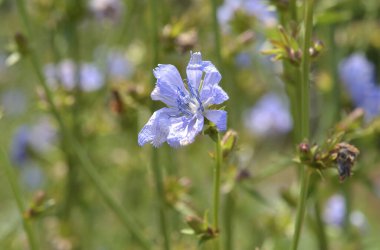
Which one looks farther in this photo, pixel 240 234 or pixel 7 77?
pixel 7 77

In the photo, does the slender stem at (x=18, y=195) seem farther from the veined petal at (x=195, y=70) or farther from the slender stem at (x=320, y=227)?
the slender stem at (x=320, y=227)

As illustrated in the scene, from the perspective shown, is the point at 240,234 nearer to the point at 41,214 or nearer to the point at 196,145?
the point at 196,145

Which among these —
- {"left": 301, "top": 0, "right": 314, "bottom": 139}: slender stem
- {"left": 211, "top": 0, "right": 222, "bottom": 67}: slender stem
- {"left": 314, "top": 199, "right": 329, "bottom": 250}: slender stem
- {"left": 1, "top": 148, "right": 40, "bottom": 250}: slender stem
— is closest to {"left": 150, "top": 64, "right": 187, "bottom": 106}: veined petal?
{"left": 301, "top": 0, "right": 314, "bottom": 139}: slender stem

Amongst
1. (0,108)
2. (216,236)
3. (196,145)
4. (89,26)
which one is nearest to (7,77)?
(89,26)

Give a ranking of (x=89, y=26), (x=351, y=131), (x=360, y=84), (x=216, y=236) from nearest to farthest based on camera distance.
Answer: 1. (x=216, y=236)
2. (x=351, y=131)
3. (x=360, y=84)
4. (x=89, y=26)

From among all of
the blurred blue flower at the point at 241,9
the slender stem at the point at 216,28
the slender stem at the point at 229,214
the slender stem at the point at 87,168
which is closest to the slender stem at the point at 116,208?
the slender stem at the point at 87,168

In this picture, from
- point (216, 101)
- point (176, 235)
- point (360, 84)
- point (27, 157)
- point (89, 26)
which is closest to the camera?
point (216, 101)

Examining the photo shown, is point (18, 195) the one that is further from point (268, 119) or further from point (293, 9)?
point (268, 119)
